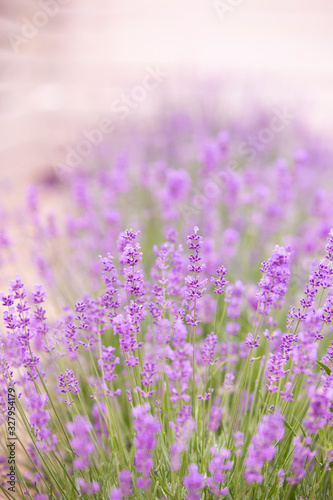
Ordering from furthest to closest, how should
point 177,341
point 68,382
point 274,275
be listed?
point 68,382 < point 274,275 < point 177,341

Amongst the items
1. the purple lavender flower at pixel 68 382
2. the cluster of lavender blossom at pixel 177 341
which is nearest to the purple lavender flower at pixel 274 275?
the cluster of lavender blossom at pixel 177 341

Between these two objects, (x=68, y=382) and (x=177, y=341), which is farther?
(x=68, y=382)

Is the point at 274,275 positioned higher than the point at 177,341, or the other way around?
the point at 274,275

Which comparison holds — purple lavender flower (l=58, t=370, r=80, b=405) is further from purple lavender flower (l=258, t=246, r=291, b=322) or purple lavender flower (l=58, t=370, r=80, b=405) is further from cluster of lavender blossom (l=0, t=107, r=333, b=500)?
purple lavender flower (l=258, t=246, r=291, b=322)

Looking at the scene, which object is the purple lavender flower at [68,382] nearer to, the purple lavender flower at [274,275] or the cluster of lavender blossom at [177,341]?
the cluster of lavender blossom at [177,341]

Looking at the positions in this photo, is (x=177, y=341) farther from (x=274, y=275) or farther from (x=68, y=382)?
(x=68, y=382)

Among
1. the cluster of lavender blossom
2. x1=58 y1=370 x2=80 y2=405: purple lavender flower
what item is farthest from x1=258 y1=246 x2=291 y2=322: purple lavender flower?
x1=58 y1=370 x2=80 y2=405: purple lavender flower

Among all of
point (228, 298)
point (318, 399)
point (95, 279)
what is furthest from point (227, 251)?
point (318, 399)

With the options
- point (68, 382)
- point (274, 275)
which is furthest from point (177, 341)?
point (68, 382)
